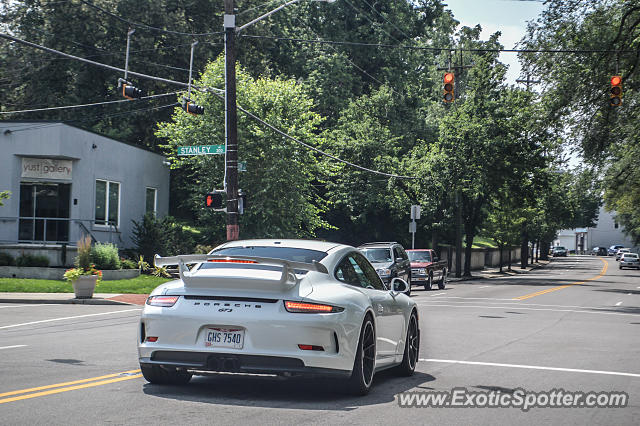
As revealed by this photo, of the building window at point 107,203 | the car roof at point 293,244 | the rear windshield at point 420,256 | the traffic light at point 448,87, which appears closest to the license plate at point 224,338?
the car roof at point 293,244

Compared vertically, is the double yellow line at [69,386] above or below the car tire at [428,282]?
above

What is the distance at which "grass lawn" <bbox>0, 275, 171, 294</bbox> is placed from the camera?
25.8 meters

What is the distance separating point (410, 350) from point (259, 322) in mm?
3007

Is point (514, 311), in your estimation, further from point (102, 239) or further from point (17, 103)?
point (17, 103)

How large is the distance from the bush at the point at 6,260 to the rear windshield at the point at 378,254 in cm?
1291

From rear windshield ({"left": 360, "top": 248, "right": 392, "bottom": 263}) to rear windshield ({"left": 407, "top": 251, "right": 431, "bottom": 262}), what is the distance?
635 centimetres

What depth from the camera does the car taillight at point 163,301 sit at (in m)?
7.64

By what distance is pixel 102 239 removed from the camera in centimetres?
3481

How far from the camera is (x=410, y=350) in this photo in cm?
973

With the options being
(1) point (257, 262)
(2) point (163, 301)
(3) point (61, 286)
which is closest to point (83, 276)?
(3) point (61, 286)

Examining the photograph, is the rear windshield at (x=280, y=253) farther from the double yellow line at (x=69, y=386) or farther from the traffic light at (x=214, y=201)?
the traffic light at (x=214, y=201)

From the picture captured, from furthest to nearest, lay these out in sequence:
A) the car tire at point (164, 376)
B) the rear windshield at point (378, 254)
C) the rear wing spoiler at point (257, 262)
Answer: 1. the rear windshield at point (378, 254)
2. the car tire at point (164, 376)
3. the rear wing spoiler at point (257, 262)

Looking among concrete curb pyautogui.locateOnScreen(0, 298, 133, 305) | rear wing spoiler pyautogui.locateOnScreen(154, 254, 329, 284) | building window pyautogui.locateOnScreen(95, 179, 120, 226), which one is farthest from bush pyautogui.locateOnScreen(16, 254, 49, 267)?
rear wing spoiler pyautogui.locateOnScreen(154, 254, 329, 284)

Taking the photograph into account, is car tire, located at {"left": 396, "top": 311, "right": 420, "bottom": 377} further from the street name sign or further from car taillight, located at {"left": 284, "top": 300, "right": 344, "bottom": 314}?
the street name sign
